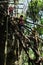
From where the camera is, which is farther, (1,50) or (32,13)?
(32,13)

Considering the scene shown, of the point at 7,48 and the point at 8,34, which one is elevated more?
the point at 8,34

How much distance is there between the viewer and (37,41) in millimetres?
3189

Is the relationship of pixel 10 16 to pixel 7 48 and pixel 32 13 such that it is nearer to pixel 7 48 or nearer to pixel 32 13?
pixel 7 48

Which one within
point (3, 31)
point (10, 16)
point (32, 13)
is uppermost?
point (10, 16)

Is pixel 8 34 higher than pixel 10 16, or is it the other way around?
pixel 10 16

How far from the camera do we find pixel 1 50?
122 inches

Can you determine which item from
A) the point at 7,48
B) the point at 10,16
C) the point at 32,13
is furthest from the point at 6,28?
the point at 32,13

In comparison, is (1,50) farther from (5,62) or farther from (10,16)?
(10,16)

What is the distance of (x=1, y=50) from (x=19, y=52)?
27cm

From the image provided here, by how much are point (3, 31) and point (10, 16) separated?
0.25 m

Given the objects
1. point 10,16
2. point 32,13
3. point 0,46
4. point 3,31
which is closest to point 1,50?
point 0,46

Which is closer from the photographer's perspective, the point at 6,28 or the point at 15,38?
the point at 6,28

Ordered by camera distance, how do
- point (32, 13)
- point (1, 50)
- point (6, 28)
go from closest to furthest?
point (6, 28)
point (1, 50)
point (32, 13)

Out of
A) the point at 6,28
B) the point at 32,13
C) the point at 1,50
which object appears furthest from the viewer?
the point at 32,13
